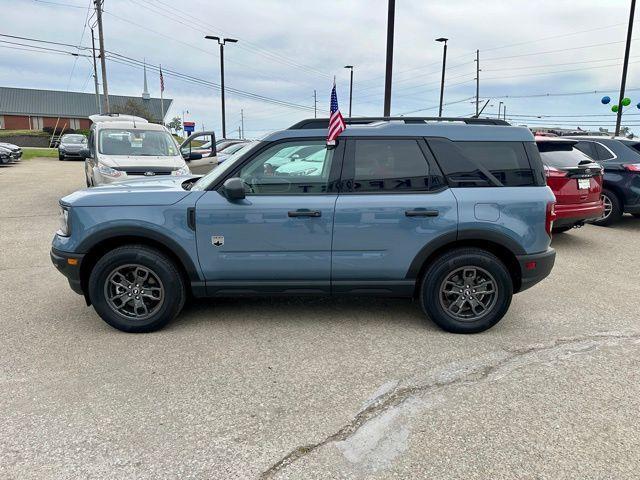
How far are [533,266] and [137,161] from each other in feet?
25.6

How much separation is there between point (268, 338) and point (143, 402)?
4.07 ft

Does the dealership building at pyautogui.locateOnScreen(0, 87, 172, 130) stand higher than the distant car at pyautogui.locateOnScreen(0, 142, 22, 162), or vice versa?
the dealership building at pyautogui.locateOnScreen(0, 87, 172, 130)

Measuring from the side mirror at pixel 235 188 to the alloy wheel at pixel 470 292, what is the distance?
1889 millimetres

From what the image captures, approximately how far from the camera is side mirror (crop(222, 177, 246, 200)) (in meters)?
3.97

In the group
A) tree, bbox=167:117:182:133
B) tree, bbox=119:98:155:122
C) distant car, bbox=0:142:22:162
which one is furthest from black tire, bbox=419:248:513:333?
tree, bbox=167:117:182:133

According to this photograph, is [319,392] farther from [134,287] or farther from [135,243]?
[135,243]

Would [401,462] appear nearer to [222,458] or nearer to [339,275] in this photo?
[222,458]

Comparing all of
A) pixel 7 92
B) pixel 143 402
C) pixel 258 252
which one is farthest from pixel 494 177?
pixel 7 92

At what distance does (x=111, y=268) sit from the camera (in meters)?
4.13

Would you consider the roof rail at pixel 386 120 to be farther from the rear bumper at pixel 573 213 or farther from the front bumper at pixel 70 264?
the rear bumper at pixel 573 213

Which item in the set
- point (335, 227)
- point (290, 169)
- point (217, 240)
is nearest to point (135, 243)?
point (217, 240)

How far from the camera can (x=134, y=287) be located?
13.8 ft

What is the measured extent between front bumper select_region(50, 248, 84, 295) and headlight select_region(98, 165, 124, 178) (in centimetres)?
528

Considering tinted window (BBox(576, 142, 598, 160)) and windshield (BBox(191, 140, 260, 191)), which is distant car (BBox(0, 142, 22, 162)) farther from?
tinted window (BBox(576, 142, 598, 160))
